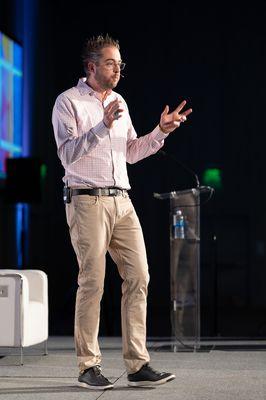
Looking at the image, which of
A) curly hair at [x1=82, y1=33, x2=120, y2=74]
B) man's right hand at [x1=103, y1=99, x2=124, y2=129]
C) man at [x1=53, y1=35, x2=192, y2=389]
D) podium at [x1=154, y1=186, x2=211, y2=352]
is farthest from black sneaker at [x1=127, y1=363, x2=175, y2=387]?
podium at [x1=154, y1=186, x2=211, y2=352]

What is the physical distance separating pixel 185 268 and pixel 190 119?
442 cm

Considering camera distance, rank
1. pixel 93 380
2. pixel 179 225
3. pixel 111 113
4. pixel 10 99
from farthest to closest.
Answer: pixel 10 99 < pixel 179 225 < pixel 93 380 < pixel 111 113

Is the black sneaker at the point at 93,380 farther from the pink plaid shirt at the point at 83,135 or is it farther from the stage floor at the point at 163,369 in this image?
the pink plaid shirt at the point at 83,135

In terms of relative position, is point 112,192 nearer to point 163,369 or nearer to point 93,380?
point 93,380

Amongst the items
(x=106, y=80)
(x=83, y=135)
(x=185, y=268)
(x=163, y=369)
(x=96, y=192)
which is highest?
(x=106, y=80)

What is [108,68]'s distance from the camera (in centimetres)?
402

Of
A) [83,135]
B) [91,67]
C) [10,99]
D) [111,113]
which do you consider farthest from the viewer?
[10,99]

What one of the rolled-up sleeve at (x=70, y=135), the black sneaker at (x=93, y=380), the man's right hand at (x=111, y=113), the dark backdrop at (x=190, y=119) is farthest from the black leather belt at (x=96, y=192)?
the dark backdrop at (x=190, y=119)

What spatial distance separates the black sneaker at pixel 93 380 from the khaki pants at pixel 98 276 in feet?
0.09

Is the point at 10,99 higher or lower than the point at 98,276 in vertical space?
higher

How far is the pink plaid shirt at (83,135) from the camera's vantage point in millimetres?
3918

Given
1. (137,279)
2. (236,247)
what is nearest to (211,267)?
(236,247)

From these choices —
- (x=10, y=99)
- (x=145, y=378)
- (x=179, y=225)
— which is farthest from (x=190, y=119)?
(x=145, y=378)

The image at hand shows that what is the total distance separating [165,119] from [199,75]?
6152 millimetres
